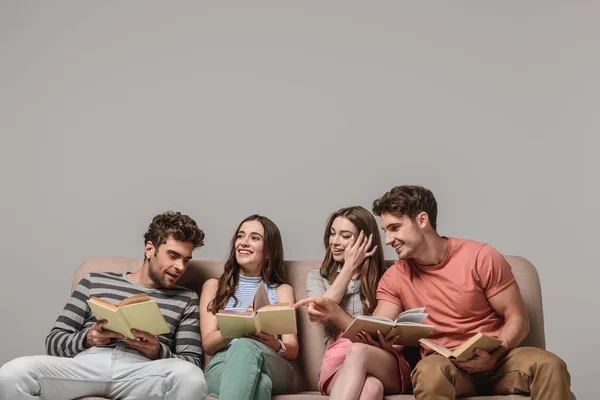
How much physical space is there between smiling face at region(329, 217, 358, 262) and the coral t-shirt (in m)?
0.36

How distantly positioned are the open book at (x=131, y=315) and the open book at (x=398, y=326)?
0.71 meters

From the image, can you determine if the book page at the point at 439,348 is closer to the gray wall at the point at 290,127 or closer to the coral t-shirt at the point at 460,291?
the coral t-shirt at the point at 460,291

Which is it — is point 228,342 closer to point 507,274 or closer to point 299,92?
point 507,274

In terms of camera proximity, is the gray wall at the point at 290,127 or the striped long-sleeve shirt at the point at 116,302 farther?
the gray wall at the point at 290,127

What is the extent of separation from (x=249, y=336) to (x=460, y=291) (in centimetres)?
86

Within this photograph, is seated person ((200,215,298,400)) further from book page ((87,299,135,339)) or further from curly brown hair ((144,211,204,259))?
book page ((87,299,135,339))

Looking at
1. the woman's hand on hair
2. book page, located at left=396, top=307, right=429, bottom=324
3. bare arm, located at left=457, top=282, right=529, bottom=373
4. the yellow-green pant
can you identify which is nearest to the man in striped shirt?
the yellow-green pant

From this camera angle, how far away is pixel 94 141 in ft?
13.4

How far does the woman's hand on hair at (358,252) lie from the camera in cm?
321

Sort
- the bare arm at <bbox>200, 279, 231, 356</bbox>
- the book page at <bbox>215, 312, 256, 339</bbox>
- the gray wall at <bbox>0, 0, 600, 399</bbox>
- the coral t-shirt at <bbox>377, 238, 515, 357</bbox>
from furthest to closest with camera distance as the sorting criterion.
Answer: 1. the gray wall at <bbox>0, 0, 600, 399</bbox>
2. the bare arm at <bbox>200, 279, 231, 356</bbox>
3. the coral t-shirt at <bbox>377, 238, 515, 357</bbox>
4. the book page at <bbox>215, 312, 256, 339</bbox>

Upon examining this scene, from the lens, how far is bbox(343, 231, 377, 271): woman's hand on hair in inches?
127

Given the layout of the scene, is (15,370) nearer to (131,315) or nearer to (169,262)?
(131,315)

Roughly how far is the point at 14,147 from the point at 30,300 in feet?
2.82

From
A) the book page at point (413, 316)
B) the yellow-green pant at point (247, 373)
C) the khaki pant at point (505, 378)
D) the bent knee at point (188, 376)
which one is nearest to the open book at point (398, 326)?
the book page at point (413, 316)
